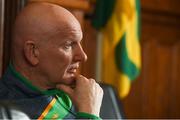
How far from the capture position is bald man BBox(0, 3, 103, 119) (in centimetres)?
134

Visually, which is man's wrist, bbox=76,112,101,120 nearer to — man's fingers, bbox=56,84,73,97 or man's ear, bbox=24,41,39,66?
man's fingers, bbox=56,84,73,97

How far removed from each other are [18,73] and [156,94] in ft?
7.68

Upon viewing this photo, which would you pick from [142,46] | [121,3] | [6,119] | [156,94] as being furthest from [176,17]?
[6,119]

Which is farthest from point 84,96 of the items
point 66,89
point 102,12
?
point 102,12

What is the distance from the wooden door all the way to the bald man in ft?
6.68

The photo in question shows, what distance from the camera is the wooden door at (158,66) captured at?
11.4ft

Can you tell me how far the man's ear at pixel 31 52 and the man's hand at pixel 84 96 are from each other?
0.34ft

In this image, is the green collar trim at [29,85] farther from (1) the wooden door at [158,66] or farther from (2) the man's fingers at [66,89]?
(1) the wooden door at [158,66]

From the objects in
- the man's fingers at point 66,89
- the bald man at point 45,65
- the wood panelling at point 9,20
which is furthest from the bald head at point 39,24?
the wood panelling at point 9,20

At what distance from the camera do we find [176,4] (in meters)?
3.60

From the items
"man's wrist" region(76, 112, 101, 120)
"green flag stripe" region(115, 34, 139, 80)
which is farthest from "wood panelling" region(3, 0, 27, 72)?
"green flag stripe" region(115, 34, 139, 80)

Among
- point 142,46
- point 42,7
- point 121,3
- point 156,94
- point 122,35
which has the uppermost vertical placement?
point 42,7

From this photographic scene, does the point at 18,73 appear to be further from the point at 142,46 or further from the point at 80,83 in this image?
the point at 142,46

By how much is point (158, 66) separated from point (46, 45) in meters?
2.33
